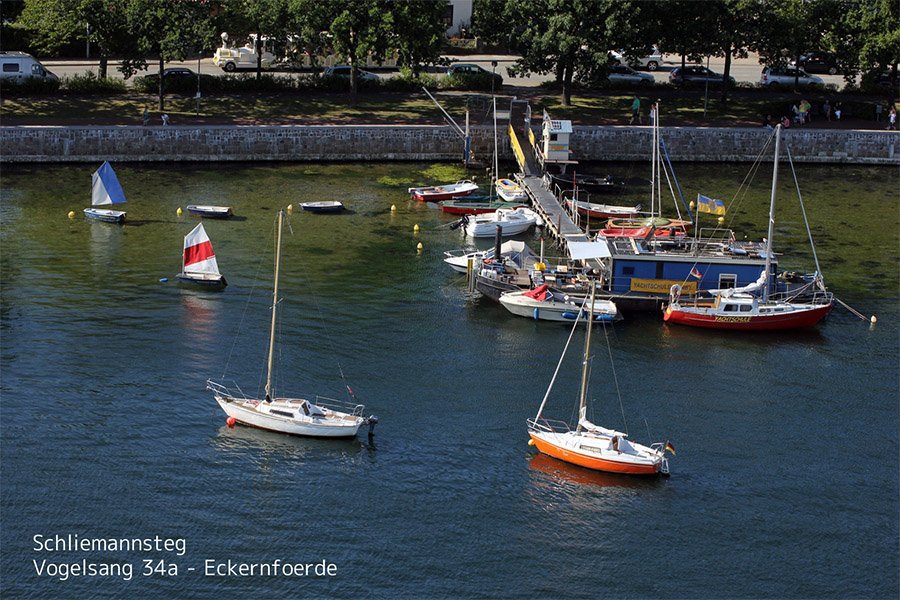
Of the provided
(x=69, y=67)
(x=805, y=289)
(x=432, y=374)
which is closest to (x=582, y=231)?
(x=805, y=289)

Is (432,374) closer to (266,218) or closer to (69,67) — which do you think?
(266,218)

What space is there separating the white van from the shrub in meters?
1.29

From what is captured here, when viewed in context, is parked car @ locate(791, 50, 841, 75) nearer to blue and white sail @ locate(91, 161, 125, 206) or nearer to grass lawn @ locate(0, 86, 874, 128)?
grass lawn @ locate(0, 86, 874, 128)

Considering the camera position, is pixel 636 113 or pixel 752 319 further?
pixel 636 113

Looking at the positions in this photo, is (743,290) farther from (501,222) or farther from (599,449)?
(599,449)

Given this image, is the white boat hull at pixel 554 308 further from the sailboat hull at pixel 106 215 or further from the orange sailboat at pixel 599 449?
the sailboat hull at pixel 106 215

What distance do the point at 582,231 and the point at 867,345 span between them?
2232 centimetres

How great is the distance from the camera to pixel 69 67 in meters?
118

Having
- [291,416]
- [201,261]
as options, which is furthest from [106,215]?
[291,416]

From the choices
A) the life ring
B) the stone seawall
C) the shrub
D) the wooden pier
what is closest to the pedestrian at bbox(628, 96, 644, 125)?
the stone seawall

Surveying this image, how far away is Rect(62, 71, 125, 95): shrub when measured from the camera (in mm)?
111688

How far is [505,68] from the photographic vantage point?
12456 cm

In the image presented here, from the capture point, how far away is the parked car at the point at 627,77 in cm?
12025

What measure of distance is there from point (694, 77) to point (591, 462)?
74.1m
